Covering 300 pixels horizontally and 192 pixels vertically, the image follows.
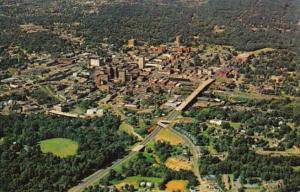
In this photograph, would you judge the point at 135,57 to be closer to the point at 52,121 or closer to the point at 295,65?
the point at 295,65

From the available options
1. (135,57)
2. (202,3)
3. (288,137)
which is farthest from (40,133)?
(202,3)

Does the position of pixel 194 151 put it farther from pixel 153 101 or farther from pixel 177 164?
pixel 153 101

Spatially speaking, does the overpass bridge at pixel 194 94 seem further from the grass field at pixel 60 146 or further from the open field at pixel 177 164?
the grass field at pixel 60 146

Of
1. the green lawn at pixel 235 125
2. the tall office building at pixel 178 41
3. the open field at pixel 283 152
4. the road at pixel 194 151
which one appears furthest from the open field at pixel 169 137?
the tall office building at pixel 178 41

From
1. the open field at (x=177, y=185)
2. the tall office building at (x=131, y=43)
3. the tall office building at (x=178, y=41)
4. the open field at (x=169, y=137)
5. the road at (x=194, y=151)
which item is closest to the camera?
the open field at (x=177, y=185)

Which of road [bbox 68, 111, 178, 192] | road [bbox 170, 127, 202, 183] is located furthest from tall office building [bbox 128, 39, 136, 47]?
road [bbox 170, 127, 202, 183]

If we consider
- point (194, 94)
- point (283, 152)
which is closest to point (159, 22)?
point (194, 94)
